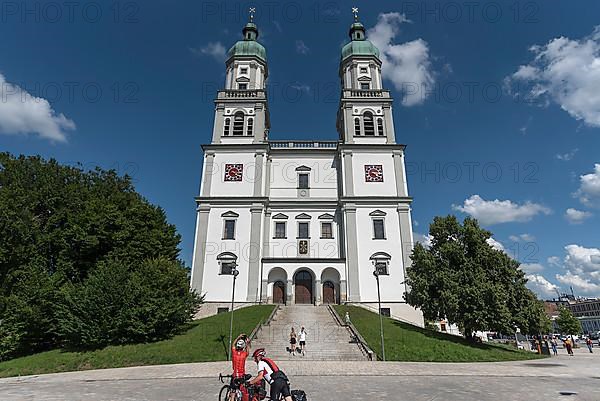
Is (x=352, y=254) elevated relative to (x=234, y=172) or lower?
lower

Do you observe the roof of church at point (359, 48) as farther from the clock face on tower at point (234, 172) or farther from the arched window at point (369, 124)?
the clock face on tower at point (234, 172)

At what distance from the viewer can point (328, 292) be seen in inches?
1207

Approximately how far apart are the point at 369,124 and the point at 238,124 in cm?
1345

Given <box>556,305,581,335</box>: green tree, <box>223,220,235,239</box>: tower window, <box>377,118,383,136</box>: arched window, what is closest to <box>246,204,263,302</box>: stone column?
<box>223,220,235,239</box>: tower window

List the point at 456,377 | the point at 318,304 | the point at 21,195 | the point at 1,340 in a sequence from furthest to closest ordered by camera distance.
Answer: the point at 318,304, the point at 21,195, the point at 1,340, the point at 456,377

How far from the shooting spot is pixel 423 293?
20.1 meters

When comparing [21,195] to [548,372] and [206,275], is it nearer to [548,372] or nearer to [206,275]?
[206,275]

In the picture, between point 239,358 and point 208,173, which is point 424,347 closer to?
point 239,358

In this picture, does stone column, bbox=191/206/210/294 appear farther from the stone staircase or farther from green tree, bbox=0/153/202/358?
the stone staircase

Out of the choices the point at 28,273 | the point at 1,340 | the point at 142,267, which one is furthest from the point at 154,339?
the point at 28,273

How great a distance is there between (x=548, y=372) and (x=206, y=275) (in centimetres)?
2371

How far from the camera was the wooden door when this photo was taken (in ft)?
99.7

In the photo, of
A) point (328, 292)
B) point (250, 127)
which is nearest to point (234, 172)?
point (250, 127)

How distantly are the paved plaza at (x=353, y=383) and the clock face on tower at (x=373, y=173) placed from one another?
20.6 meters
